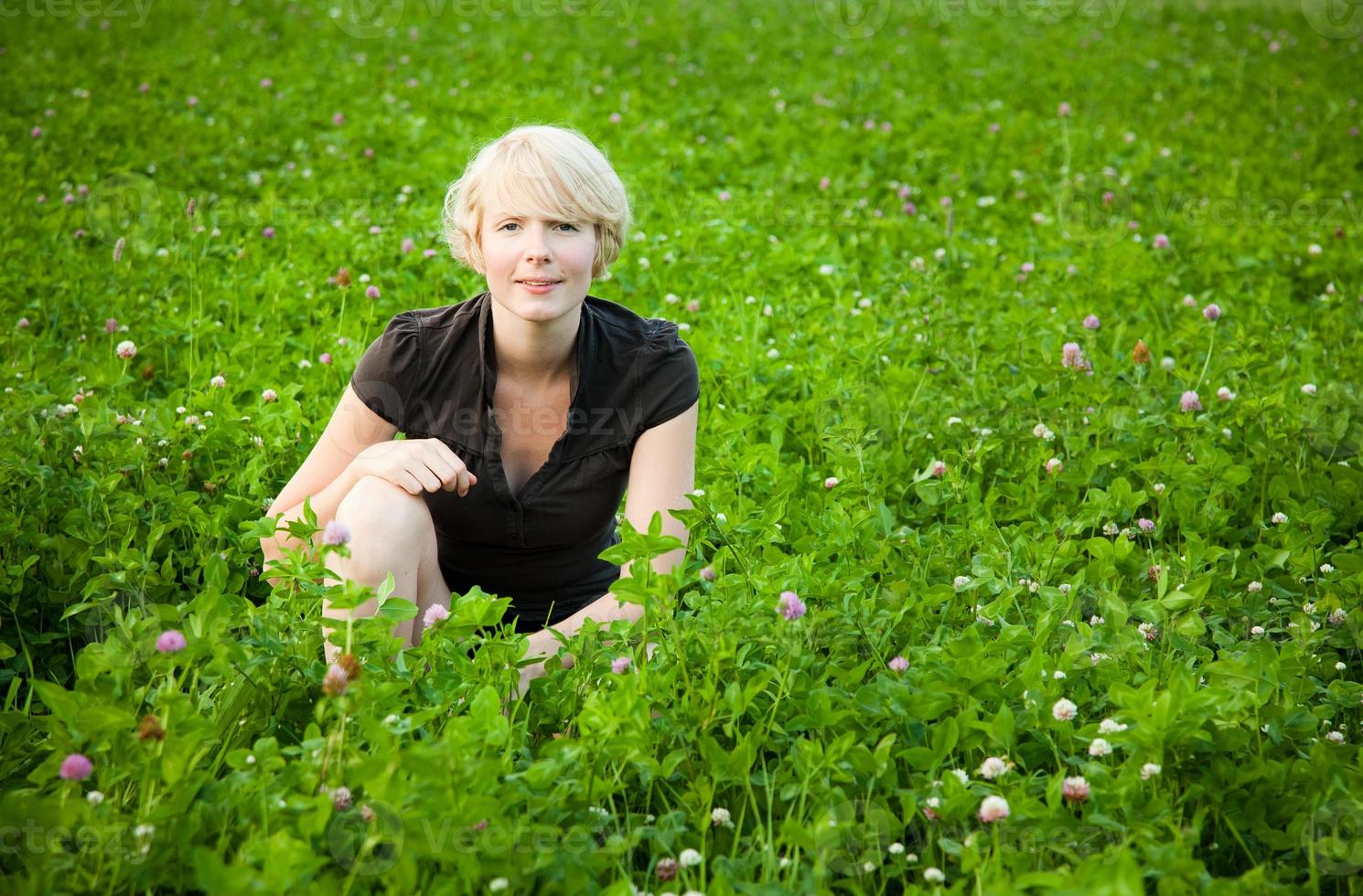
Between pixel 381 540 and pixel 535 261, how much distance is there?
69 centimetres

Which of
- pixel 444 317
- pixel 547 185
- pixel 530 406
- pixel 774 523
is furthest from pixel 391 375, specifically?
pixel 774 523

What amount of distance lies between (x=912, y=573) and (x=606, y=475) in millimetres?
762

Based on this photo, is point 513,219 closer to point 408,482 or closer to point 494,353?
point 494,353

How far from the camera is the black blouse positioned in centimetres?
276

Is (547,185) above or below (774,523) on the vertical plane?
above

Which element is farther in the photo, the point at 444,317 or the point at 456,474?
the point at 444,317

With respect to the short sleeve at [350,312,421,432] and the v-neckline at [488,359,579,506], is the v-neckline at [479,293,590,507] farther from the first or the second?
the short sleeve at [350,312,421,432]

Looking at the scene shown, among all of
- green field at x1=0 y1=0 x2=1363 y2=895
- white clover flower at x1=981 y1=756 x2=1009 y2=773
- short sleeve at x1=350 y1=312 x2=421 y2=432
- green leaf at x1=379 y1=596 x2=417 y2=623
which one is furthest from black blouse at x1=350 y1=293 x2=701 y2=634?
white clover flower at x1=981 y1=756 x2=1009 y2=773

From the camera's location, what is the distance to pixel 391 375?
2.77 metres

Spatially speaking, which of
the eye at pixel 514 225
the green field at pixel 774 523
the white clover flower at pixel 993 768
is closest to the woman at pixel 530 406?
the eye at pixel 514 225

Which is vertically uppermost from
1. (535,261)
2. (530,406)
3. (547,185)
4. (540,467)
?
(547,185)

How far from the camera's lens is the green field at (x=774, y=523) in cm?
190

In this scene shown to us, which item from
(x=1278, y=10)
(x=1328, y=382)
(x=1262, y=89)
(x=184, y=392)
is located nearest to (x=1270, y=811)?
(x=1328, y=382)

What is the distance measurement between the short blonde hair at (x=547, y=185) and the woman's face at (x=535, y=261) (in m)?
0.03
